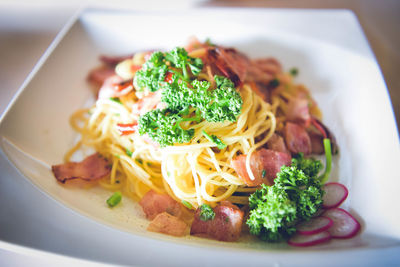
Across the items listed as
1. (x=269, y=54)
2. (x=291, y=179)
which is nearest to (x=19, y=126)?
(x=291, y=179)

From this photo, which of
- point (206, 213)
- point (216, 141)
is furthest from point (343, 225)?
point (216, 141)

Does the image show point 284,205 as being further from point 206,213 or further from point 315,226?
point 206,213

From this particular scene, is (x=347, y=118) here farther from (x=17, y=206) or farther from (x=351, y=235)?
(x=17, y=206)

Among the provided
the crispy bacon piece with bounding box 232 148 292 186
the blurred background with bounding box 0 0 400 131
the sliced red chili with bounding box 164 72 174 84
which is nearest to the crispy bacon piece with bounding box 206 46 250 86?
the sliced red chili with bounding box 164 72 174 84

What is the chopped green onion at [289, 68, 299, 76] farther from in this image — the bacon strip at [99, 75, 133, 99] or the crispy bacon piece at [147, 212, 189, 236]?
the crispy bacon piece at [147, 212, 189, 236]

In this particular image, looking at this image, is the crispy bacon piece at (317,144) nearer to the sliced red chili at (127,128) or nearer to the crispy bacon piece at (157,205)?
the crispy bacon piece at (157,205)

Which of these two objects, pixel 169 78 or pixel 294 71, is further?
pixel 294 71
